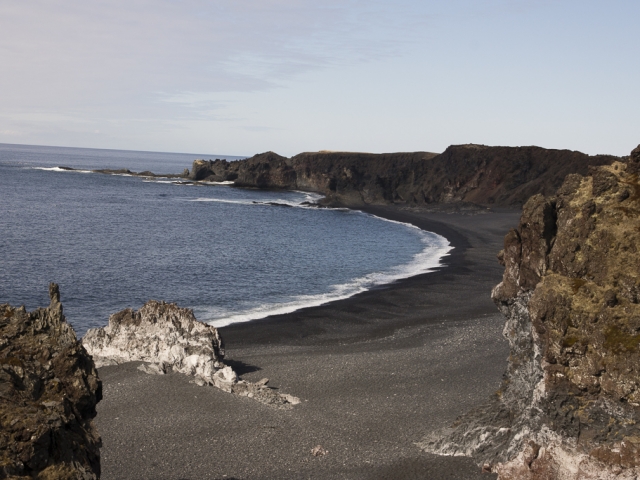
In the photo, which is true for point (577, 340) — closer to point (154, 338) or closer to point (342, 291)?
point (154, 338)

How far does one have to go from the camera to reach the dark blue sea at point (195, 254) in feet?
113

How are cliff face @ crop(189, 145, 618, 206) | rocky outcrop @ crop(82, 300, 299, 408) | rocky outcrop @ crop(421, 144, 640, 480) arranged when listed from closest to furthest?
rocky outcrop @ crop(421, 144, 640, 480) < rocky outcrop @ crop(82, 300, 299, 408) < cliff face @ crop(189, 145, 618, 206)

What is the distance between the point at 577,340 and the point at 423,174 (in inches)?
3895

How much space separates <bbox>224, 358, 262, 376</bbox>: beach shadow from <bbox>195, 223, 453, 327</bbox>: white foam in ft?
24.6

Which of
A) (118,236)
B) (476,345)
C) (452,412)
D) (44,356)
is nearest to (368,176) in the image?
(118,236)

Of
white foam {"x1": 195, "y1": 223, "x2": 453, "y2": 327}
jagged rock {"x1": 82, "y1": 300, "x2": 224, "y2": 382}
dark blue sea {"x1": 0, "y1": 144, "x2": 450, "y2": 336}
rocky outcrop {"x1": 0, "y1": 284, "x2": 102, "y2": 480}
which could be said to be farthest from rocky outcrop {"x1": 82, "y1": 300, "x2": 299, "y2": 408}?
rocky outcrop {"x1": 0, "y1": 284, "x2": 102, "y2": 480}

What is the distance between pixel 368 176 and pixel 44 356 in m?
105

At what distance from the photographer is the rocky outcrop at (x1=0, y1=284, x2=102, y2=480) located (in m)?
7.52

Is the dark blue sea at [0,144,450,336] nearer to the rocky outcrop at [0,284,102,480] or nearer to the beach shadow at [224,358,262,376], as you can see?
the beach shadow at [224,358,262,376]

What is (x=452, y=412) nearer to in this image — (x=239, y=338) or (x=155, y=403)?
(x=155, y=403)

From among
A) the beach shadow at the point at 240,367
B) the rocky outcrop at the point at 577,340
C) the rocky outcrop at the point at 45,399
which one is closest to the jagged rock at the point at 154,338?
the beach shadow at the point at 240,367

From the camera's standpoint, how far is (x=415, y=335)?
2606cm

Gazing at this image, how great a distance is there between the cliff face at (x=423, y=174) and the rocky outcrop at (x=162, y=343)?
70.5 m

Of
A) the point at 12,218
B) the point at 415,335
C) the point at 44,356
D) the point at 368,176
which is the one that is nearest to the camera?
the point at 44,356
